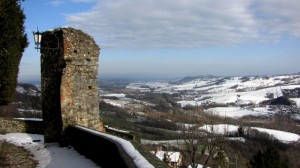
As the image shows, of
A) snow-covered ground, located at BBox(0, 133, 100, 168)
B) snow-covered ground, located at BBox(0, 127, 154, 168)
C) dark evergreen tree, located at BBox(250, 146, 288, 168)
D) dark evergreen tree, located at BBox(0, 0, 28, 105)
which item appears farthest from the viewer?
dark evergreen tree, located at BBox(250, 146, 288, 168)

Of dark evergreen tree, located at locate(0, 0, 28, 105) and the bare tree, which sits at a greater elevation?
dark evergreen tree, located at locate(0, 0, 28, 105)

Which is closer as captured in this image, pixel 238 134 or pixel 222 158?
pixel 222 158

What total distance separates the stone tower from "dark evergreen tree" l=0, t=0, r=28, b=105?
1.37 m

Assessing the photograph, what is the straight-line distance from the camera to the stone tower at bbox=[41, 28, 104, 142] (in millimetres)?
18078

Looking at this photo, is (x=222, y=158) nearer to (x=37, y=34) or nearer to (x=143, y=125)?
(x=37, y=34)

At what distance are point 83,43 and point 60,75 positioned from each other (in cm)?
190

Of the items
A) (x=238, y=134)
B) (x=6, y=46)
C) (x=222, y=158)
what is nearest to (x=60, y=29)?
(x=6, y=46)

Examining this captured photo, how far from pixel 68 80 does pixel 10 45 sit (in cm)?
328

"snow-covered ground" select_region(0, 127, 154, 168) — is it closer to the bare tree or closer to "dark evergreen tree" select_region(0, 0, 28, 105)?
"dark evergreen tree" select_region(0, 0, 28, 105)

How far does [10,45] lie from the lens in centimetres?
1845

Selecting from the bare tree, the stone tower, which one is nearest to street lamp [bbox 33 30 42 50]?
the stone tower

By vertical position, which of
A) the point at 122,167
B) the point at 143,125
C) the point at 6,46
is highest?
the point at 6,46

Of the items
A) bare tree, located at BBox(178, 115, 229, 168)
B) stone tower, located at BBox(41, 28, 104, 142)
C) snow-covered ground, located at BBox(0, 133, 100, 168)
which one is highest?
stone tower, located at BBox(41, 28, 104, 142)

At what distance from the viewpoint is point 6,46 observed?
18156mm
